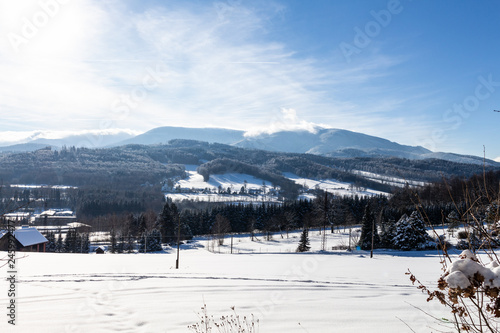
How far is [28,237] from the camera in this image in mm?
33719

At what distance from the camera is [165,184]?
5605 inches

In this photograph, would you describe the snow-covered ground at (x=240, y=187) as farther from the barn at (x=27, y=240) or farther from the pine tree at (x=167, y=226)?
the barn at (x=27, y=240)

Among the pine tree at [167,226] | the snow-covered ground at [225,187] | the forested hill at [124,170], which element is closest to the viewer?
the pine tree at [167,226]

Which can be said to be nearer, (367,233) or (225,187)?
(367,233)

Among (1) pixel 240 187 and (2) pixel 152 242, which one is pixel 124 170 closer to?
(1) pixel 240 187

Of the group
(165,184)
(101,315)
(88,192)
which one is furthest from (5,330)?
(165,184)

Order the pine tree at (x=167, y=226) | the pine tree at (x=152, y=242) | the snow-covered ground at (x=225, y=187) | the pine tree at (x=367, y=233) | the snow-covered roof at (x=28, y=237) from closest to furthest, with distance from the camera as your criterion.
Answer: the snow-covered roof at (x=28, y=237) → the pine tree at (x=367, y=233) → the pine tree at (x=152, y=242) → the pine tree at (x=167, y=226) → the snow-covered ground at (x=225, y=187)

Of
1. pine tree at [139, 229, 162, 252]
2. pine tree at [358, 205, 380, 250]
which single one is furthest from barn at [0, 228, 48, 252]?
pine tree at [358, 205, 380, 250]

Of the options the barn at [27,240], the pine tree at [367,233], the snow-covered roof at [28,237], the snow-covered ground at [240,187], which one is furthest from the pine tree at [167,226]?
the snow-covered ground at [240,187]

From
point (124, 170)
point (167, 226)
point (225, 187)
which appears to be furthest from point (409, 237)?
point (124, 170)

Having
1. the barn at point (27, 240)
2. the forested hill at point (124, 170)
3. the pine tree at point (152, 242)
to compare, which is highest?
the forested hill at point (124, 170)

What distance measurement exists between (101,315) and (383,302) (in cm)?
664

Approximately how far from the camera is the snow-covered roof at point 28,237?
32856mm

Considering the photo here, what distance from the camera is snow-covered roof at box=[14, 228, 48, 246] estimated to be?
108 ft
